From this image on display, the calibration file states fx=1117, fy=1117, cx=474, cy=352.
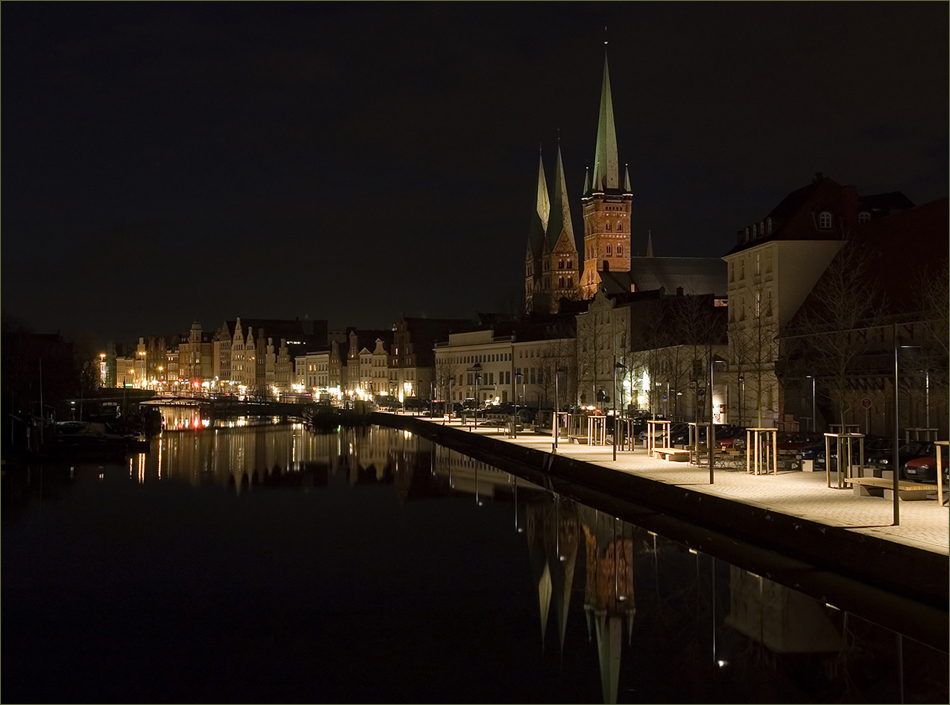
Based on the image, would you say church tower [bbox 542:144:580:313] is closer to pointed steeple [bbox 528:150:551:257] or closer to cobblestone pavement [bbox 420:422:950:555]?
pointed steeple [bbox 528:150:551:257]

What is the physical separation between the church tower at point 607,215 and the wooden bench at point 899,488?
14642cm

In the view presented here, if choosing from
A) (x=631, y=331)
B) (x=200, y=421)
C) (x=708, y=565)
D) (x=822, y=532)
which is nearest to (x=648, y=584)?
(x=708, y=565)

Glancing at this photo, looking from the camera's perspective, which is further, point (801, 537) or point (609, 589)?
point (801, 537)

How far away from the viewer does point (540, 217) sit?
18662cm

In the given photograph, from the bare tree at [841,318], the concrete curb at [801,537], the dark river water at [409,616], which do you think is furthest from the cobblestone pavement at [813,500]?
the bare tree at [841,318]

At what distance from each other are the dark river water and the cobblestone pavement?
6.24 feet

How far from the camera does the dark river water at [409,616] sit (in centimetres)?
1522

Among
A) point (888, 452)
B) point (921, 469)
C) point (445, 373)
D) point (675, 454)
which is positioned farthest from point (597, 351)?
point (921, 469)

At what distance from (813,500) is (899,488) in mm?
2121

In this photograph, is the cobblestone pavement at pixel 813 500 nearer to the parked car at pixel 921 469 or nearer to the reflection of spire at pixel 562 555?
the parked car at pixel 921 469

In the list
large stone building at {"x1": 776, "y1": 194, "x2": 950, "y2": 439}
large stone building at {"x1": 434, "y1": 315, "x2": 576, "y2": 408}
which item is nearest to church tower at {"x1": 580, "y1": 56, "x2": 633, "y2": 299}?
large stone building at {"x1": 434, "y1": 315, "x2": 576, "y2": 408}

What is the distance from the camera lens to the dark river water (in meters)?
15.2

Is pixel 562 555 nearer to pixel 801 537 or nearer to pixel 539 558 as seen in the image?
pixel 539 558

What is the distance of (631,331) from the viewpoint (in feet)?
262
